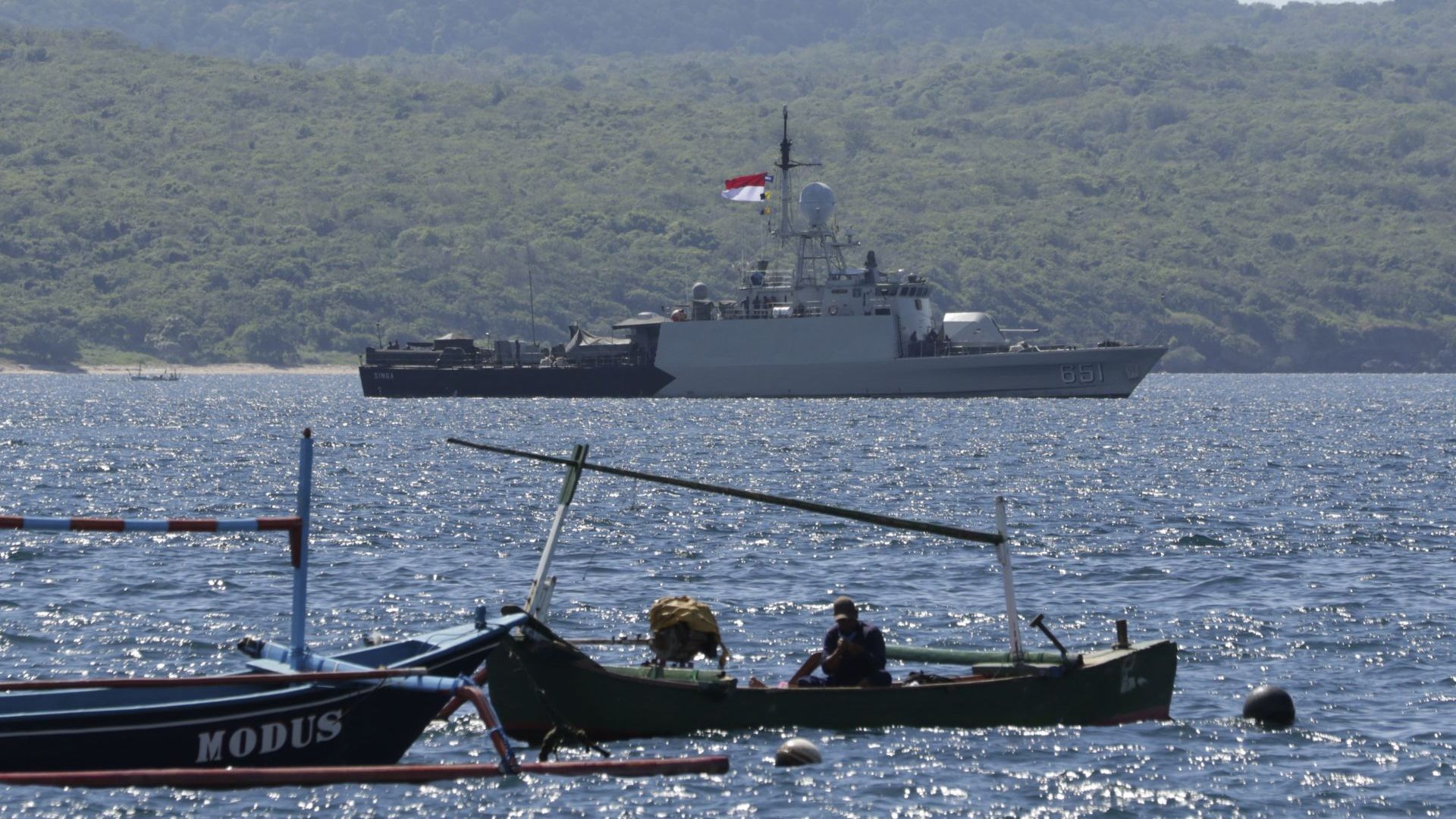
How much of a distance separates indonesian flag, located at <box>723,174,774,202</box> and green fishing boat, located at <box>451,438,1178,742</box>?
79784 millimetres

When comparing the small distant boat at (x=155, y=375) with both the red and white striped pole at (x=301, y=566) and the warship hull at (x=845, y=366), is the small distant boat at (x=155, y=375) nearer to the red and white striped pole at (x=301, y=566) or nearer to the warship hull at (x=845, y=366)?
the warship hull at (x=845, y=366)

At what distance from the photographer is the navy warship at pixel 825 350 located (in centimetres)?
10169

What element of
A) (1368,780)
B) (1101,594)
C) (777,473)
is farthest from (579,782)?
(777,473)

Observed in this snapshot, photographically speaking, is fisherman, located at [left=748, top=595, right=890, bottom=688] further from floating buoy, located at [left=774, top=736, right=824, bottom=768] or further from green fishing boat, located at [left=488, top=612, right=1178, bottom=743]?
floating buoy, located at [left=774, top=736, right=824, bottom=768]

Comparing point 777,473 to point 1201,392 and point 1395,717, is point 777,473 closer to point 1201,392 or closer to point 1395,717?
point 1395,717

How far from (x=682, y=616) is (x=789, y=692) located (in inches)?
67.6

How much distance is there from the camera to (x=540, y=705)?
1803 cm

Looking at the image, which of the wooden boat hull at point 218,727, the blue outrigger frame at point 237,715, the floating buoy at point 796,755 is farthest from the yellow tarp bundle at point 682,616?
the wooden boat hull at point 218,727

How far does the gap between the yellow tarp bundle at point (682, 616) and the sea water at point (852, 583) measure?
151cm

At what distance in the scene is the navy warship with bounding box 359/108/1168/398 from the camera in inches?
4003

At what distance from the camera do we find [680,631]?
765 inches

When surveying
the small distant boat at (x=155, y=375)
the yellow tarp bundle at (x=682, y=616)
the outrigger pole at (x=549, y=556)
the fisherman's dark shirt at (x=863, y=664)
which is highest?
the small distant boat at (x=155, y=375)

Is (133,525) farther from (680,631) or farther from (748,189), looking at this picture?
(748,189)

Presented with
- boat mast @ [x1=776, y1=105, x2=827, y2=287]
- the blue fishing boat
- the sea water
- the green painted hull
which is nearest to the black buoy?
the sea water
